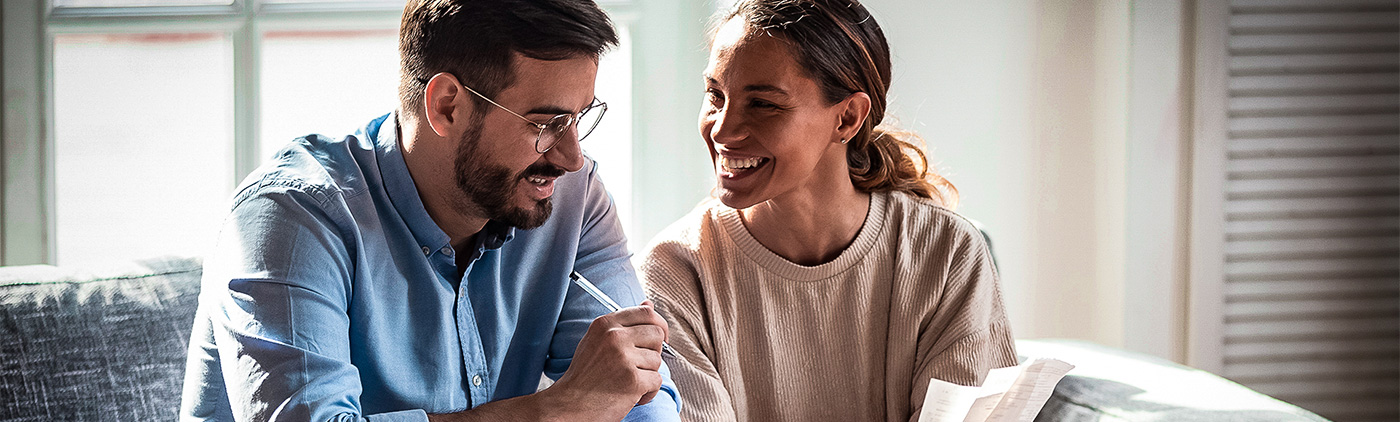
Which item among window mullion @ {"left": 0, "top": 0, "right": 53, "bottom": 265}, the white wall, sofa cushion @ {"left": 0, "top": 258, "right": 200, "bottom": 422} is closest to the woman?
sofa cushion @ {"left": 0, "top": 258, "right": 200, "bottom": 422}

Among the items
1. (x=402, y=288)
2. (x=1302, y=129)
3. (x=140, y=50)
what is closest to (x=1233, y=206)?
(x=1302, y=129)

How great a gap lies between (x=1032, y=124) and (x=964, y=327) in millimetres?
1044

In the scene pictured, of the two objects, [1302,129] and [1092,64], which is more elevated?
[1092,64]

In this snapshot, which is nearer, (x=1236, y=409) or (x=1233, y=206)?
(x=1236, y=409)

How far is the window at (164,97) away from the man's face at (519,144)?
1.26m

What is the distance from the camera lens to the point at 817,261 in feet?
5.17

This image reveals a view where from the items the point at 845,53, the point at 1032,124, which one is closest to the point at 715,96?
the point at 845,53

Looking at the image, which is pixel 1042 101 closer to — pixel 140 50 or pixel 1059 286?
pixel 1059 286

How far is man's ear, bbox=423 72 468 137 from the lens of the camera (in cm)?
112

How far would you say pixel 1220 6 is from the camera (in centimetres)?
228

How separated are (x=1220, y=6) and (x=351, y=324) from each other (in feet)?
A: 6.62

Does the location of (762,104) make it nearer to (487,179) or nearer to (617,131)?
(487,179)

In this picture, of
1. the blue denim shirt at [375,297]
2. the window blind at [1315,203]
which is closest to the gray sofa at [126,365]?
the blue denim shirt at [375,297]

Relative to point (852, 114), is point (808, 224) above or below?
below
